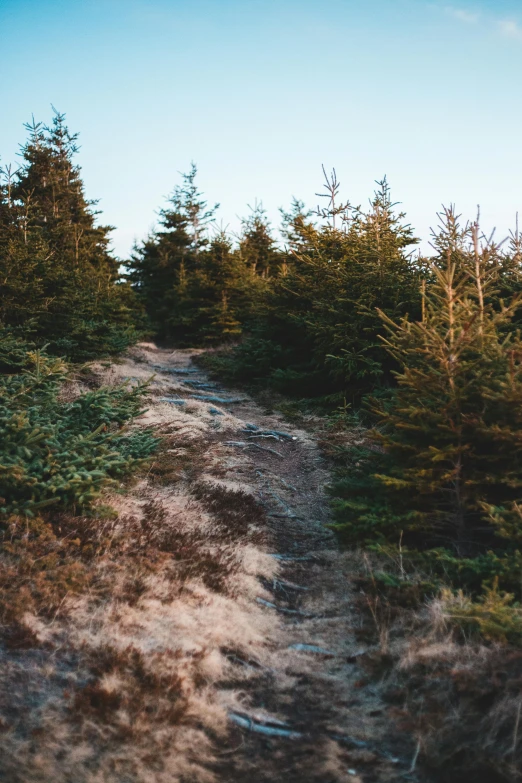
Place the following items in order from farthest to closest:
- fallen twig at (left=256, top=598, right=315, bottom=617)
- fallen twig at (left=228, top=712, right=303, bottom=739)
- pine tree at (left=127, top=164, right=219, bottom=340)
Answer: pine tree at (left=127, top=164, right=219, bottom=340), fallen twig at (left=256, top=598, right=315, bottom=617), fallen twig at (left=228, top=712, right=303, bottom=739)

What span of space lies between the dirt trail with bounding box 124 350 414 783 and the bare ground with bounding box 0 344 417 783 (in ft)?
0.05

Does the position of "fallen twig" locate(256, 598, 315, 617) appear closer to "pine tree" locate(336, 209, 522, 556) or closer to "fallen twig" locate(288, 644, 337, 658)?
"fallen twig" locate(288, 644, 337, 658)

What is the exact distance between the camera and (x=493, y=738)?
149 inches

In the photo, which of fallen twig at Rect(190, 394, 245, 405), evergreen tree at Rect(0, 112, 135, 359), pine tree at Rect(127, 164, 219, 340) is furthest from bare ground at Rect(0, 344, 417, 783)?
pine tree at Rect(127, 164, 219, 340)

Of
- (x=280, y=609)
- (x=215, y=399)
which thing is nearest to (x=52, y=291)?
(x=215, y=399)

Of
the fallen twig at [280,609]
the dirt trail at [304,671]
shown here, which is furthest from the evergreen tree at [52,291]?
the fallen twig at [280,609]

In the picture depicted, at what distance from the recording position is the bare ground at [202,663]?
3.80m

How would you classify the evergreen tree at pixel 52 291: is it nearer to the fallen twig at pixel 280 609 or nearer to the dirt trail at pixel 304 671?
the dirt trail at pixel 304 671

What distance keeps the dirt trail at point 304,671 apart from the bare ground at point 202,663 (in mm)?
14

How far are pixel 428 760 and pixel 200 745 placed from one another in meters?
1.62

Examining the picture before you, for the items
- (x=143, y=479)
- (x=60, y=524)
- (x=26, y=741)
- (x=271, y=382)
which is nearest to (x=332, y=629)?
(x=26, y=741)

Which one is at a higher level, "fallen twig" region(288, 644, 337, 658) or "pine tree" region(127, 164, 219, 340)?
"pine tree" region(127, 164, 219, 340)

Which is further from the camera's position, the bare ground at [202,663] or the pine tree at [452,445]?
the pine tree at [452,445]

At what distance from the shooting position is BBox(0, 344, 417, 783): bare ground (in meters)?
3.80
